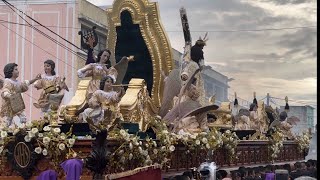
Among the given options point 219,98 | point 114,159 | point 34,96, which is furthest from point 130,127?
point 34,96

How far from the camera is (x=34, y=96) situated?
13.7 meters

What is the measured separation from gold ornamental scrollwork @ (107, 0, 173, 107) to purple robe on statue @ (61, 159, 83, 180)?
10.5ft

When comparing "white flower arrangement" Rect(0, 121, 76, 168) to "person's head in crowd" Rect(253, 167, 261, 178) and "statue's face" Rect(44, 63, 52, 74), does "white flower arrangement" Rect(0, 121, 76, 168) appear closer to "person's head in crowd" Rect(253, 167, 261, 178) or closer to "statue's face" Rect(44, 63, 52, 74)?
"statue's face" Rect(44, 63, 52, 74)

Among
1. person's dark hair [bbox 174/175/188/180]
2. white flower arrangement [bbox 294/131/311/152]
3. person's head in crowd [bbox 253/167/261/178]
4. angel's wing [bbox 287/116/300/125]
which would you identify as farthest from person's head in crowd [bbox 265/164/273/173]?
person's dark hair [bbox 174/175/188/180]

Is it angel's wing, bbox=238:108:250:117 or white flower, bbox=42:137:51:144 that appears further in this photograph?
angel's wing, bbox=238:108:250:117

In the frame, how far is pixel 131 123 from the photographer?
19.3ft

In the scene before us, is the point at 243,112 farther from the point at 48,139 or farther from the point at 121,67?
the point at 48,139

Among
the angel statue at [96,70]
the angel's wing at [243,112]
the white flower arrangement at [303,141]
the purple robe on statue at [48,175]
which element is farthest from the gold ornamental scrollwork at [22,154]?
the white flower arrangement at [303,141]

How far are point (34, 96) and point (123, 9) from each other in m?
6.34

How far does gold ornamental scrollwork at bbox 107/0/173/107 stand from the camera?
307 inches

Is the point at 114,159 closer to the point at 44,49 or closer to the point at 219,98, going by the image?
the point at 219,98

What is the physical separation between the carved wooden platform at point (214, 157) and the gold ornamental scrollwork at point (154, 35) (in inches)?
42.6

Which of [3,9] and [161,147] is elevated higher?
[3,9]

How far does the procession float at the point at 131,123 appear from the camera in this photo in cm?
489
